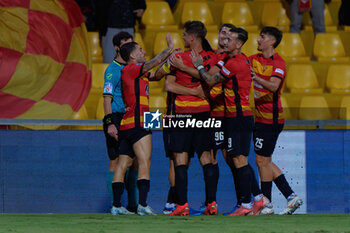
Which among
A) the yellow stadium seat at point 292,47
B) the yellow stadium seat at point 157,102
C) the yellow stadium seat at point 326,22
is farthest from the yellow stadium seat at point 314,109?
the yellow stadium seat at point 326,22

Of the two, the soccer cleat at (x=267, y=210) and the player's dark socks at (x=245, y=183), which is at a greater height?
the player's dark socks at (x=245, y=183)

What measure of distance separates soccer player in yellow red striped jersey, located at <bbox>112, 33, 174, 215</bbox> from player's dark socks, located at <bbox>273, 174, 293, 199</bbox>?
51.0 inches

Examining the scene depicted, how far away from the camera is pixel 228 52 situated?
688 cm

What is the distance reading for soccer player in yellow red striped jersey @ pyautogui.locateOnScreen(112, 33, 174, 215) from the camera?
22.5 ft

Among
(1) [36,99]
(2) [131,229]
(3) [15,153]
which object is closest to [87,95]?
(1) [36,99]

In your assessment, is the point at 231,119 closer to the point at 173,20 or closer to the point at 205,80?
the point at 205,80

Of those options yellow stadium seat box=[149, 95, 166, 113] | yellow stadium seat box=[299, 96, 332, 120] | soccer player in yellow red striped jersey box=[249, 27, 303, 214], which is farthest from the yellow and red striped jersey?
yellow stadium seat box=[299, 96, 332, 120]

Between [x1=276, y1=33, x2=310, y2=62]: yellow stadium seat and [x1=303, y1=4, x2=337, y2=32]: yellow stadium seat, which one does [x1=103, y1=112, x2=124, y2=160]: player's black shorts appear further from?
[x1=303, y1=4, x2=337, y2=32]: yellow stadium seat

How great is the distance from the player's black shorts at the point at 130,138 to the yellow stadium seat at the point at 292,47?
4601 mm

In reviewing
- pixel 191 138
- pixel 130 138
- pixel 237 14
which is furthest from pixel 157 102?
pixel 237 14

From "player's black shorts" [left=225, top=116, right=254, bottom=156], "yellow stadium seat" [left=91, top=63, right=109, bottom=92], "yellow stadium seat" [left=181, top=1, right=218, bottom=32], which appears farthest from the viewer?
"yellow stadium seat" [left=181, top=1, right=218, bottom=32]

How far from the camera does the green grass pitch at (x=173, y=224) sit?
17.9 feet

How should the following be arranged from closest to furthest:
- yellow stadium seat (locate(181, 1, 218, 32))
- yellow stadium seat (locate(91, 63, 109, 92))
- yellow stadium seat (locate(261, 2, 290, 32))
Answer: yellow stadium seat (locate(91, 63, 109, 92)) → yellow stadium seat (locate(181, 1, 218, 32)) → yellow stadium seat (locate(261, 2, 290, 32))

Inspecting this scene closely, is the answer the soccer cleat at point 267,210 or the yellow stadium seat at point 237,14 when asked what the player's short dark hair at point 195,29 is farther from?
the yellow stadium seat at point 237,14
